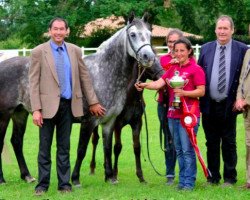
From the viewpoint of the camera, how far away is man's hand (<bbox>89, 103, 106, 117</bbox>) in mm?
6598

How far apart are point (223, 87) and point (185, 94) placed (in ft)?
2.33

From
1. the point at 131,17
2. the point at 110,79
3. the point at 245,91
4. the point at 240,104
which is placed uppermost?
the point at 131,17

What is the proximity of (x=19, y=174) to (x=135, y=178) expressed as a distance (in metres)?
1.86

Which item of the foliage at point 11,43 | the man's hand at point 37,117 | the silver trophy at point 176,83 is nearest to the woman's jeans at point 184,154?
the silver trophy at point 176,83

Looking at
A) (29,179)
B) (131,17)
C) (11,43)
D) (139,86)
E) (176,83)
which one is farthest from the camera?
(11,43)

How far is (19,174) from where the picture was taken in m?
8.12

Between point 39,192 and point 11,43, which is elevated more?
point 11,43

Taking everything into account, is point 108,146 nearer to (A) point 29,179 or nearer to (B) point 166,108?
(B) point 166,108

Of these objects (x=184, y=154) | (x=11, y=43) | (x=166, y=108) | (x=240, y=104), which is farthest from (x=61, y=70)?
(x=11, y=43)

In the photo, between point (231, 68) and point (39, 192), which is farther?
point (231, 68)

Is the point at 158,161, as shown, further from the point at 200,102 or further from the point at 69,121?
the point at 69,121

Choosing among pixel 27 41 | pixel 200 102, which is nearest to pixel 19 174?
pixel 200 102

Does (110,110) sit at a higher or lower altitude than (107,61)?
lower

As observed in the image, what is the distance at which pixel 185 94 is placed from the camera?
19.8 feet
